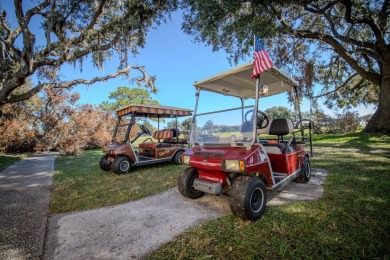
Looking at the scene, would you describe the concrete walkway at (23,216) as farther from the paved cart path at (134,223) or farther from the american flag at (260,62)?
the american flag at (260,62)

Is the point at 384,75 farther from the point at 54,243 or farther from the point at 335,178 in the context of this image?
the point at 54,243

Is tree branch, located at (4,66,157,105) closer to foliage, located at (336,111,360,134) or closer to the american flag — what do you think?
the american flag

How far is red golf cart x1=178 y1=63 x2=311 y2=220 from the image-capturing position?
281cm

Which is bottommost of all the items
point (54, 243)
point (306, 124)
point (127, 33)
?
point (54, 243)

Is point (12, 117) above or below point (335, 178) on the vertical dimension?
above

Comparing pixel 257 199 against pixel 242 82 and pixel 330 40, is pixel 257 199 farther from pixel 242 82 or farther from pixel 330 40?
pixel 330 40

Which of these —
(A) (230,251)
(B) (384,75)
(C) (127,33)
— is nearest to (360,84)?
(B) (384,75)

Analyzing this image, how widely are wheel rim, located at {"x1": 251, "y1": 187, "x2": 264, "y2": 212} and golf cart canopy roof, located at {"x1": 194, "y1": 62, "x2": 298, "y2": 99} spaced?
6.30 feet

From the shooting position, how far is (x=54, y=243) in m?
2.48

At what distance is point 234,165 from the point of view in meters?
2.77

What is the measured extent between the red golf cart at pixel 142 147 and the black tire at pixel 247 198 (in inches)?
179

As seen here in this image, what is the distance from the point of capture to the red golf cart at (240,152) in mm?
2811

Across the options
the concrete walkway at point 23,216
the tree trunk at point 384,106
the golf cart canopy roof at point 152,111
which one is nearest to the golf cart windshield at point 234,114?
the concrete walkway at point 23,216

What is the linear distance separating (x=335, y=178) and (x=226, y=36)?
7.88 m
